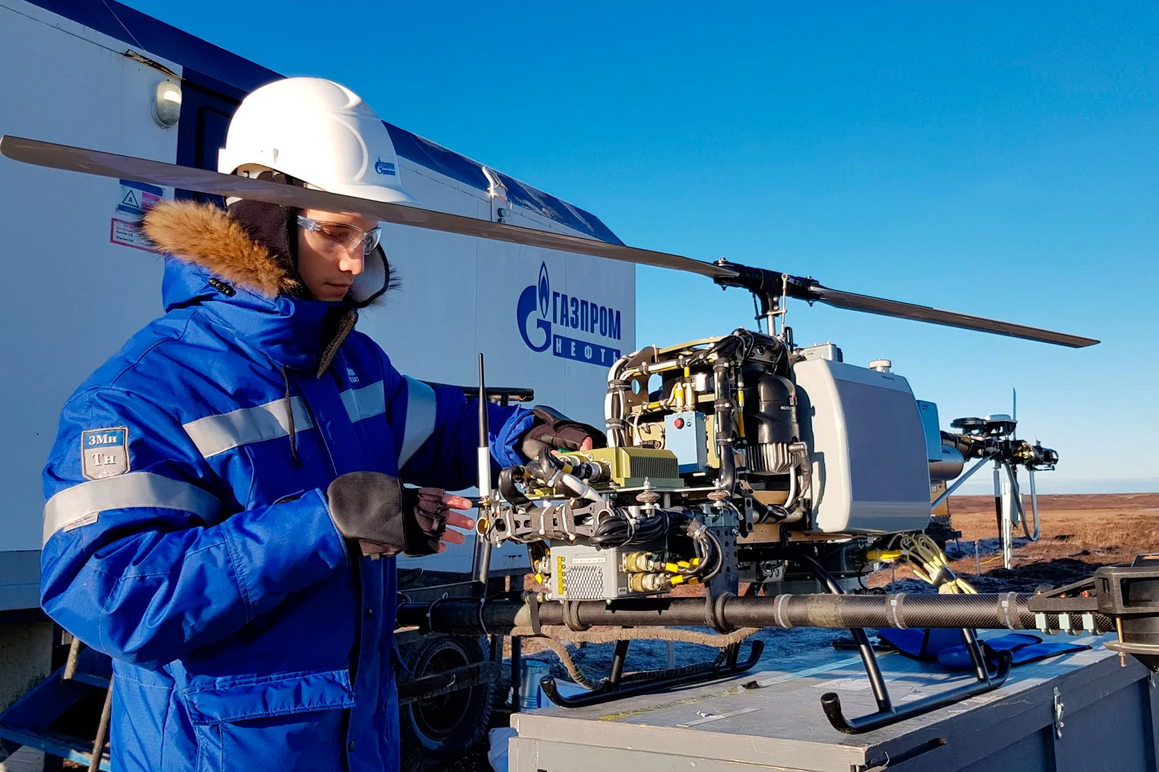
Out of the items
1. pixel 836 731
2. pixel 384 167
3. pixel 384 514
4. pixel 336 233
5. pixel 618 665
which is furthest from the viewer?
pixel 618 665

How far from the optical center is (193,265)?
2.11 m

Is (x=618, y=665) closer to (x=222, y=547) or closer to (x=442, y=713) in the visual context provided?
(x=222, y=547)

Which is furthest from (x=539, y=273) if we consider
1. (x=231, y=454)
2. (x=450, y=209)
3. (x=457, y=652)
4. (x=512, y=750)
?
(x=231, y=454)

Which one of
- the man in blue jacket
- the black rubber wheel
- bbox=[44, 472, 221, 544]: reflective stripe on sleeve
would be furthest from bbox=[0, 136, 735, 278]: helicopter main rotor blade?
the black rubber wheel

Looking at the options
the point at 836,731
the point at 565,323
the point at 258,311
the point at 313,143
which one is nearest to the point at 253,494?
the point at 258,311

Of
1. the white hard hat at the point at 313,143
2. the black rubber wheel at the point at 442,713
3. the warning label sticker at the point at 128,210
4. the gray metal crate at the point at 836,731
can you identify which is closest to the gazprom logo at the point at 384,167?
the white hard hat at the point at 313,143

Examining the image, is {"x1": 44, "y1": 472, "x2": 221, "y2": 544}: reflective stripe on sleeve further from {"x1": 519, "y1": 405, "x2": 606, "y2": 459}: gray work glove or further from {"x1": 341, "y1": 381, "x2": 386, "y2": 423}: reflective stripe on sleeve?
{"x1": 519, "y1": 405, "x2": 606, "y2": 459}: gray work glove

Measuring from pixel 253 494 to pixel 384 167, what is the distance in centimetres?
96

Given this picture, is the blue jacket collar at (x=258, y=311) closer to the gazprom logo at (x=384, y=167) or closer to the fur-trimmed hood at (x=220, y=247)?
the fur-trimmed hood at (x=220, y=247)

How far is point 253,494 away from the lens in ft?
6.50

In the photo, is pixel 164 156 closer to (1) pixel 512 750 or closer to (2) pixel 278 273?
(2) pixel 278 273

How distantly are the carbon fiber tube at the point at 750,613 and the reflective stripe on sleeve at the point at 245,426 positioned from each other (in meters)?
0.95

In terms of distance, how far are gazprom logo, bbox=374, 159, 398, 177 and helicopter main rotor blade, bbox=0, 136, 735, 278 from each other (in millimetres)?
555

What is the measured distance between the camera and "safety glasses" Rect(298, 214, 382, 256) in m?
2.16
